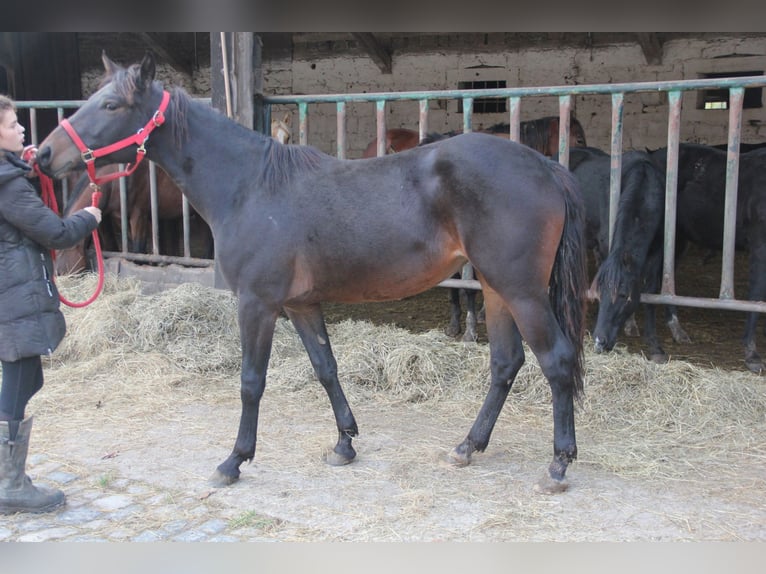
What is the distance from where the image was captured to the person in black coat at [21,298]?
286cm

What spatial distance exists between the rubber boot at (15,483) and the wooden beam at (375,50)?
29.8 feet

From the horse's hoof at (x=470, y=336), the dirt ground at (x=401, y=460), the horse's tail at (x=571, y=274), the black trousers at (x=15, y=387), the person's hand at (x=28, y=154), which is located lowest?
the dirt ground at (x=401, y=460)

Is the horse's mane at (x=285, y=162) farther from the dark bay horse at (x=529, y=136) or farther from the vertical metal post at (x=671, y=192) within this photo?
the dark bay horse at (x=529, y=136)

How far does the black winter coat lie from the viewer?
9.32ft

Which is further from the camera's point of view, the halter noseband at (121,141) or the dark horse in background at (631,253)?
the dark horse in background at (631,253)

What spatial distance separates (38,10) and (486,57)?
28.6 feet

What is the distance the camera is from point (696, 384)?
171 inches

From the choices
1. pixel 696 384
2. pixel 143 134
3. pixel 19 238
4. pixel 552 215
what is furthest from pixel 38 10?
pixel 696 384

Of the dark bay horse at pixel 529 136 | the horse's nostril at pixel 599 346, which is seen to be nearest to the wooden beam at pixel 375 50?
the dark bay horse at pixel 529 136

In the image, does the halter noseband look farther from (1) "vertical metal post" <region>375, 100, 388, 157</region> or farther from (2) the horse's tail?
(1) "vertical metal post" <region>375, 100, 388, 157</region>

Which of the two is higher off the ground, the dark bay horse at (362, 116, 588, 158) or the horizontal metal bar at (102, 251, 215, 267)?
the dark bay horse at (362, 116, 588, 158)

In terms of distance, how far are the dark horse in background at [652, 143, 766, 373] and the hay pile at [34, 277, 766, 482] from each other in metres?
0.95

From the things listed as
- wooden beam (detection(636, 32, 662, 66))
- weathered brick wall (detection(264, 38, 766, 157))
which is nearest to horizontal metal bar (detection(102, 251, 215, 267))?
weathered brick wall (detection(264, 38, 766, 157))

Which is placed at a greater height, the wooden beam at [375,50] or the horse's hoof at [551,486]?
the wooden beam at [375,50]
